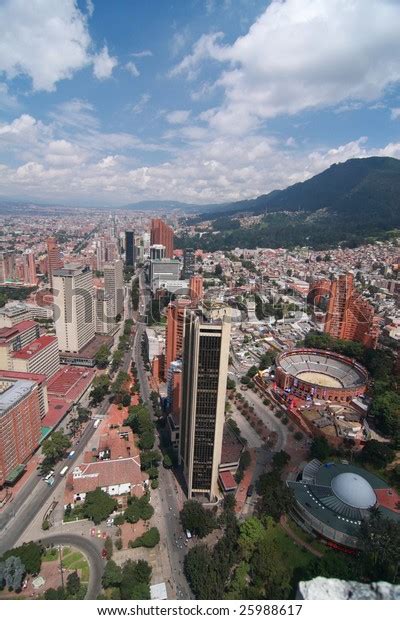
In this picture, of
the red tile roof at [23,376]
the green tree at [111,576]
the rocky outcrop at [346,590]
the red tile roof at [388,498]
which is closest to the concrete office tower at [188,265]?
the red tile roof at [23,376]

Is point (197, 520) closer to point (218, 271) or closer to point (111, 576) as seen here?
point (111, 576)

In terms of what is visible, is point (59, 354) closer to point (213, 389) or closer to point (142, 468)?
point (142, 468)

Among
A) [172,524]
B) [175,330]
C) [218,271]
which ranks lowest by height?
[172,524]

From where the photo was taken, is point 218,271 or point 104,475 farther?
point 218,271

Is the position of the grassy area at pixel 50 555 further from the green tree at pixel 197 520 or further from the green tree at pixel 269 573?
the green tree at pixel 269 573

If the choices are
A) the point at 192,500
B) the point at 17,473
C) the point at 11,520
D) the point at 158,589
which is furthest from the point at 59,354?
the point at 158,589

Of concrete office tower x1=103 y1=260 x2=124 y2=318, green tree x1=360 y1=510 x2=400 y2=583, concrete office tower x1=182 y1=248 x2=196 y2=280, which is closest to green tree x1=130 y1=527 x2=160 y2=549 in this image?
green tree x1=360 y1=510 x2=400 y2=583

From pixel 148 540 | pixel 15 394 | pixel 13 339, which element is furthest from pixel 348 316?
pixel 13 339
